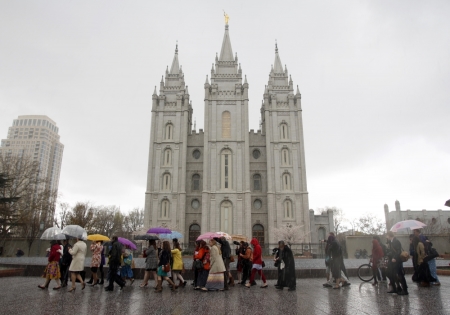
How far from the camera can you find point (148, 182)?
144 feet

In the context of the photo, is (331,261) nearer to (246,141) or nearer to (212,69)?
(246,141)

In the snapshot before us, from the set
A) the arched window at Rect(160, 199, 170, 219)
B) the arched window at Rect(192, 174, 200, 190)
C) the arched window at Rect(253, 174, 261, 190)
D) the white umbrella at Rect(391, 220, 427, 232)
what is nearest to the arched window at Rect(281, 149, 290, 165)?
the arched window at Rect(253, 174, 261, 190)

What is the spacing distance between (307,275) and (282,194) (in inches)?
1156

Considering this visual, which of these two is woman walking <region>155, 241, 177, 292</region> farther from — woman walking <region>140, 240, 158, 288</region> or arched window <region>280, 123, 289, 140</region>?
arched window <region>280, 123, 289, 140</region>

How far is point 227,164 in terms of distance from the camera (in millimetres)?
44562

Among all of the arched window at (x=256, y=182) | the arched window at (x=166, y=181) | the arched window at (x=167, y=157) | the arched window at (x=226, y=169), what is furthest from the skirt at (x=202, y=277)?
the arched window at (x=167, y=157)

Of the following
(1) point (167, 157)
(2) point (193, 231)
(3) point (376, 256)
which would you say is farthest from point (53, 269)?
(1) point (167, 157)

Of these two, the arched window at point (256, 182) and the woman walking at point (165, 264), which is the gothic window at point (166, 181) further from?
the woman walking at point (165, 264)

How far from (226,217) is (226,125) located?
12.2 m

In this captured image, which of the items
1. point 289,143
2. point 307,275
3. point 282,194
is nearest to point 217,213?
point 282,194

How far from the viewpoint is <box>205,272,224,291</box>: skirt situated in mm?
10344

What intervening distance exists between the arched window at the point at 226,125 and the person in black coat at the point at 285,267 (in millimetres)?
35565

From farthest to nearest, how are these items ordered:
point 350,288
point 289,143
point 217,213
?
point 289,143 → point 217,213 → point 350,288

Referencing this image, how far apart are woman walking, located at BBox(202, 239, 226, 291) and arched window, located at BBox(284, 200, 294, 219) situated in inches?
1311
